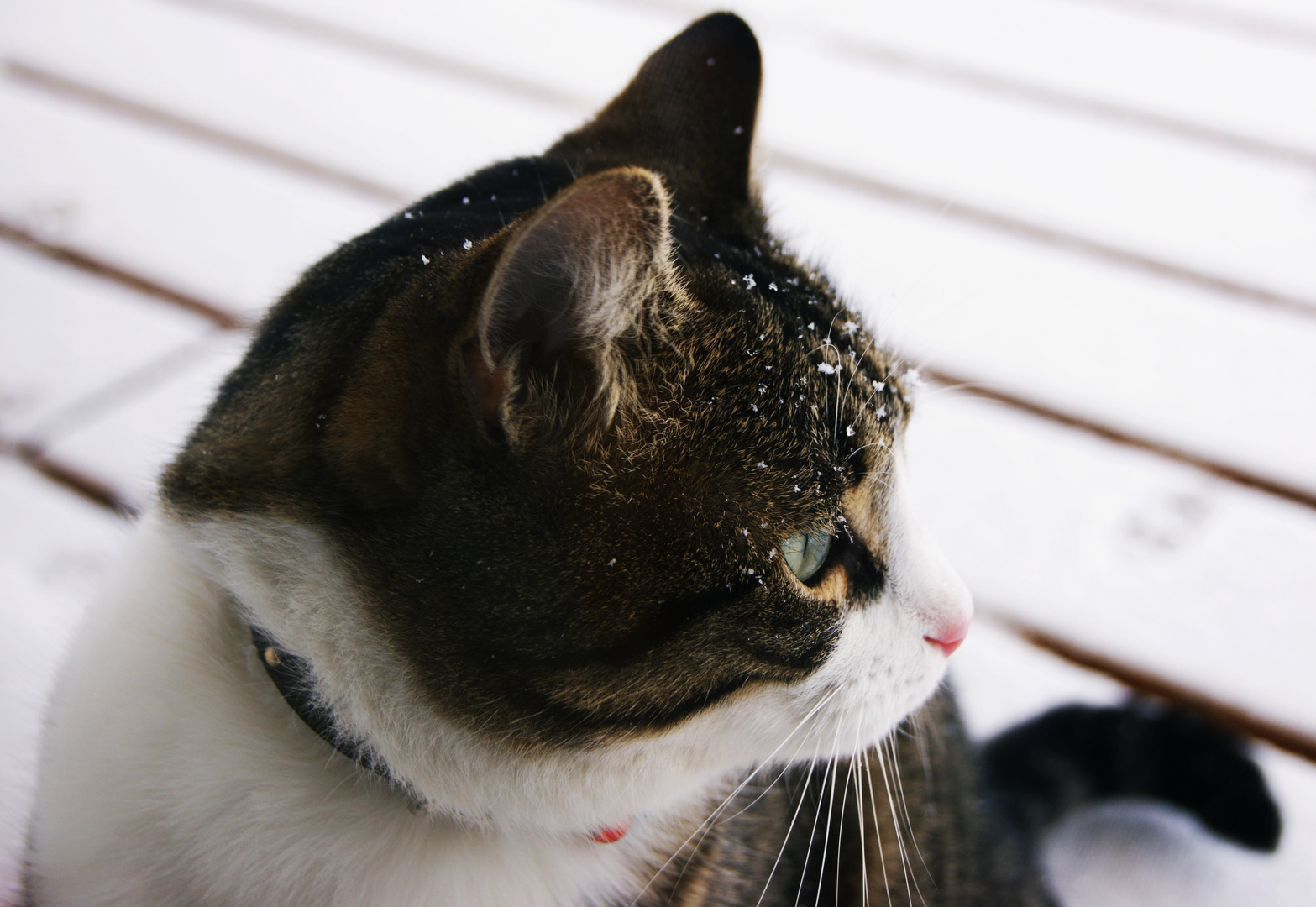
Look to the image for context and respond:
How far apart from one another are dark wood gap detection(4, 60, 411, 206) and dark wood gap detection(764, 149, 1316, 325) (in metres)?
0.60

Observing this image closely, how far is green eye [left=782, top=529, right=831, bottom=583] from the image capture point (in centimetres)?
59

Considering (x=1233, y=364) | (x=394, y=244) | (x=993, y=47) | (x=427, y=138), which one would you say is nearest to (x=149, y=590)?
(x=394, y=244)

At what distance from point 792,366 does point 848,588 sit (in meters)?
0.14

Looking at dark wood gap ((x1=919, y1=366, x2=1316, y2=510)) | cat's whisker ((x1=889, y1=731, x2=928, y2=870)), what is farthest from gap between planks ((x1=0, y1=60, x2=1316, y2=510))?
cat's whisker ((x1=889, y1=731, x2=928, y2=870))

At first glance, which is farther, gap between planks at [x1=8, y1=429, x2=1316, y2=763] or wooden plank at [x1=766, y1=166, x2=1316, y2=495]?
wooden plank at [x1=766, y1=166, x2=1316, y2=495]

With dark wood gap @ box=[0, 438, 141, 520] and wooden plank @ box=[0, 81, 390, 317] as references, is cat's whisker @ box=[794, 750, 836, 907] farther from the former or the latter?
wooden plank @ box=[0, 81, 390, 317]

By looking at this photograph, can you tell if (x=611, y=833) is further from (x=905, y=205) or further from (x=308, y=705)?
(x=905, y=205)

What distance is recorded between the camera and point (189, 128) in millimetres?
1554

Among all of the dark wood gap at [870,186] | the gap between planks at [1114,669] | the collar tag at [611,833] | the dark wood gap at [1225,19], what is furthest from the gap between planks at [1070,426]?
the dark wood gap at [1225,19]

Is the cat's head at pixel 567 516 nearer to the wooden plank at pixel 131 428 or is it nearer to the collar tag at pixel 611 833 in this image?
the collar tag at pixel 611 833

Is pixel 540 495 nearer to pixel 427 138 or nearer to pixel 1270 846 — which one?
pixel 1270 846

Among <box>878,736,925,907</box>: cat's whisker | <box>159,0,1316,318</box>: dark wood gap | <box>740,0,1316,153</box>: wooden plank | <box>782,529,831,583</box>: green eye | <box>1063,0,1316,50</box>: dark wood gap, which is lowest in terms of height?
<box>878,736,925,907</box>: cat's whisker

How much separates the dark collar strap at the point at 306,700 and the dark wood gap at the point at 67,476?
0.62 meters

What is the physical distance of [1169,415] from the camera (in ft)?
3.90
